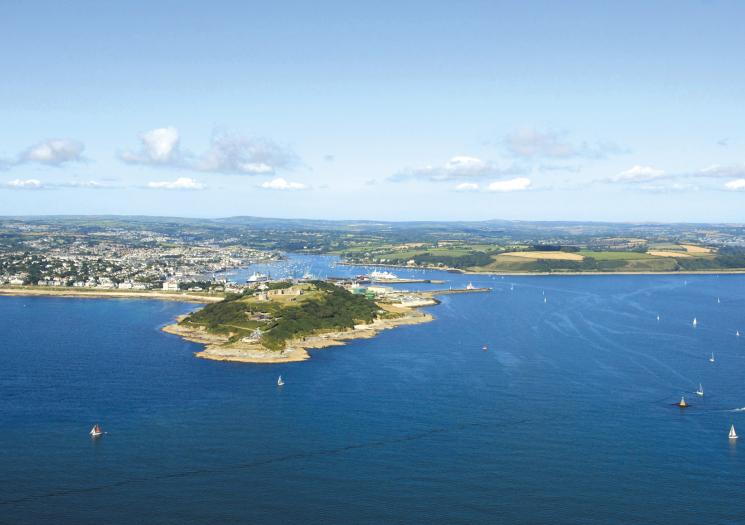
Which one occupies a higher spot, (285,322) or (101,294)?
(285,322)

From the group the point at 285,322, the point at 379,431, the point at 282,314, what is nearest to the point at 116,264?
the point at 282,314

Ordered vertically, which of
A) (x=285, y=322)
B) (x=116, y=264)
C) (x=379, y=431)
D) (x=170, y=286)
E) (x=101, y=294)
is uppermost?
(x=116, y=264)

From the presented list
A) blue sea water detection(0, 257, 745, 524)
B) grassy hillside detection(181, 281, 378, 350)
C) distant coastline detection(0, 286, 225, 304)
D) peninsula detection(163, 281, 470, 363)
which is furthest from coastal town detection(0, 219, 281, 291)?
blue sea water detection(0, 257, 745, 524)

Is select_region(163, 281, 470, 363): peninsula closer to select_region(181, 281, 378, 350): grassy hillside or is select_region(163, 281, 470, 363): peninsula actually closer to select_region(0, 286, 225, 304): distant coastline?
select_region(181, 281, 378, 350): grassy hillside

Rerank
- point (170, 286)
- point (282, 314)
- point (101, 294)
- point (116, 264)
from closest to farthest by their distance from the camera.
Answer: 1. point (282, 314)
2. point (101, 294)
3. point (170, 286)
4. point (116, 264)

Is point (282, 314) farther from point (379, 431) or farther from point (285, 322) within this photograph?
point (379, 431)

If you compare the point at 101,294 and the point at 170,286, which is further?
the point at 170,286

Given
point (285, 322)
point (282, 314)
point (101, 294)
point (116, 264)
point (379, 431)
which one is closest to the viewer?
point (379, 431)

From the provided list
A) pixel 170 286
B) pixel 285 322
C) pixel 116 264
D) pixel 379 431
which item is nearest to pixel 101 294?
pixel 170 286

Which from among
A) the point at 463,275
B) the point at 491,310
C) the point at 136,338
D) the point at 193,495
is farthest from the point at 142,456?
the point at 463,275
